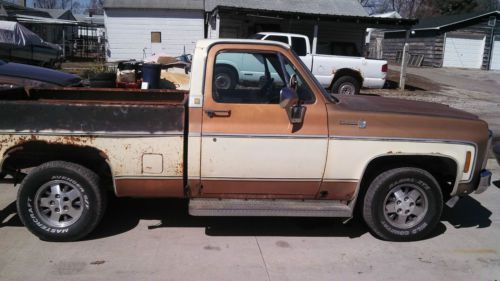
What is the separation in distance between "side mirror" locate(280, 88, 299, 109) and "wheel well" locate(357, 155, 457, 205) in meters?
1.05

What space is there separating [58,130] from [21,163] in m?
0.66

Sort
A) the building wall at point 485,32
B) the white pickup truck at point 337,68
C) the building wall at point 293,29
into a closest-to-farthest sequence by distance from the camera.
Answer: the white pickup truck at point 337,68
the building wall at point 293,29
the building wall at point 485,32

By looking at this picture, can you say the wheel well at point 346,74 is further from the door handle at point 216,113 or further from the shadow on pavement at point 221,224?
the door handle at point 216,113

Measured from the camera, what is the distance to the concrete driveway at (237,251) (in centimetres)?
399

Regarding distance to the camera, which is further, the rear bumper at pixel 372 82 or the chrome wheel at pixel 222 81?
the rear bumper at pixel 372 82

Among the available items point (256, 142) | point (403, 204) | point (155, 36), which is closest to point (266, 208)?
point (256, 142)

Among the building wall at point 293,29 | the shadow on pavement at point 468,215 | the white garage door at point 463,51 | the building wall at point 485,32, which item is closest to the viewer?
the shadow on pavement at point 468,215

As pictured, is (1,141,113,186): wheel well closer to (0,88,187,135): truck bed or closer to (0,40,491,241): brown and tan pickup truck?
(0,40,491,241): brown and tan pickup truck

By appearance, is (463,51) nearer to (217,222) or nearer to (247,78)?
(247,78)

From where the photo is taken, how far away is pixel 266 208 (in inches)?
175

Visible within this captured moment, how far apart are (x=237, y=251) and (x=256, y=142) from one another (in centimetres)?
102

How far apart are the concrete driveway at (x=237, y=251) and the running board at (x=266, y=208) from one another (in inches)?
13.6

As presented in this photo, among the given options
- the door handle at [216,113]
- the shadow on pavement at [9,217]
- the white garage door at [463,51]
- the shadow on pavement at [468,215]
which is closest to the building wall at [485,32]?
the white garage door at [463,51]

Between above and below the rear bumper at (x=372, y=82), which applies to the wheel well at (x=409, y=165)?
below
